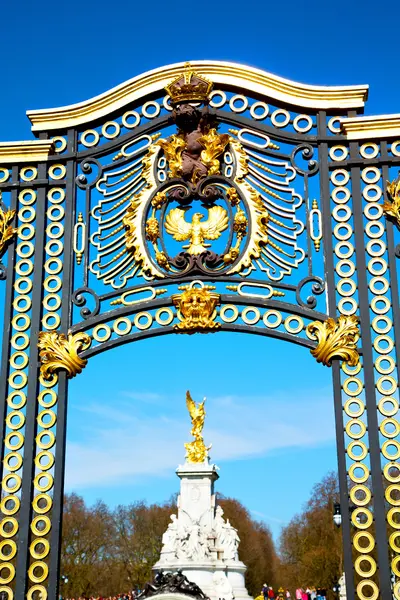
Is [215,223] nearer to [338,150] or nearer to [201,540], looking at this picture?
[338,150]

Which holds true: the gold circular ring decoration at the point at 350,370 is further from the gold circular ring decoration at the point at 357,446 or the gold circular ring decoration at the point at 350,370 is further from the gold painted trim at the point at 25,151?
the gold painted trim at the point at 25,151

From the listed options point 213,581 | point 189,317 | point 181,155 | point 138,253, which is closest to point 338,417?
point 189,317

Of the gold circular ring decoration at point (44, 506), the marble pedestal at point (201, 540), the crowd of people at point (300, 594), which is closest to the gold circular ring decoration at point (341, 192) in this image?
the gold circular ring decoration at point (44, 506)

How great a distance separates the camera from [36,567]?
8.57m

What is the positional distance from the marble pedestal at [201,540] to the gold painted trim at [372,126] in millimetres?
14739

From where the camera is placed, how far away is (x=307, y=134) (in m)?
9.34

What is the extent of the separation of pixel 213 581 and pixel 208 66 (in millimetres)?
15358

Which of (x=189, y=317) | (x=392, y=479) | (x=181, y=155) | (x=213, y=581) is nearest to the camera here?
(x=392, y=479)

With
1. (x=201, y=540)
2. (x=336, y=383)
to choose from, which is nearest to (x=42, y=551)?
(x=336, y=383)

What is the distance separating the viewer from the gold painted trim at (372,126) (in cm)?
905

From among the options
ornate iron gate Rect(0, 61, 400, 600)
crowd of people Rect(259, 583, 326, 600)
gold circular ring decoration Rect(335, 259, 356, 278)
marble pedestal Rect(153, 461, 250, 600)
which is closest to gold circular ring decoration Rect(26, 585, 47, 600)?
ornate iron gate Rect(0, 61, 400, 600)

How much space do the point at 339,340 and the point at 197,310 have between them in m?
1.56

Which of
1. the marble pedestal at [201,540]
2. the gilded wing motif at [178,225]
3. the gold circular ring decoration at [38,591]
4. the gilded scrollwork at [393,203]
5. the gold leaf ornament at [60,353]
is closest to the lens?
the gold circular ring decoration at [38,591]

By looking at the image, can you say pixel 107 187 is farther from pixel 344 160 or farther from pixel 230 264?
pixel 344 160
